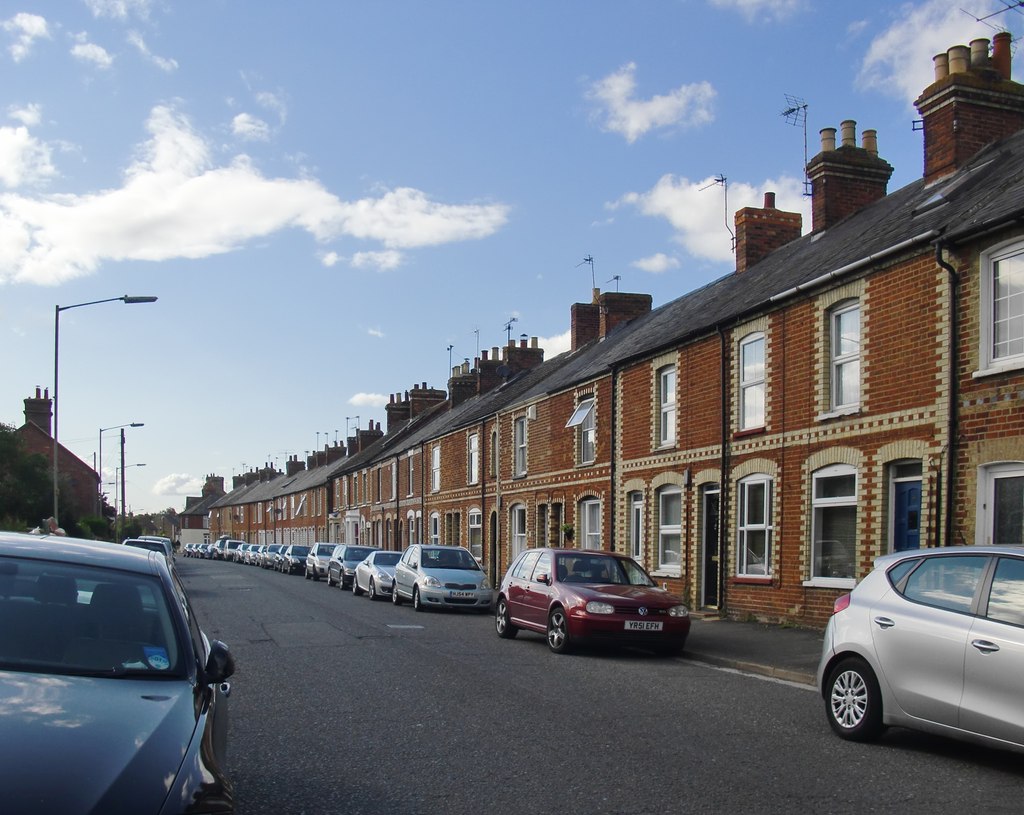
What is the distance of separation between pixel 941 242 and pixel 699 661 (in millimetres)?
6525

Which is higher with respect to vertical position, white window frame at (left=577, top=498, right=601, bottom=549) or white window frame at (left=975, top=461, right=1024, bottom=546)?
white window frame at (left=975, top=461, right=1024, bottom=546)

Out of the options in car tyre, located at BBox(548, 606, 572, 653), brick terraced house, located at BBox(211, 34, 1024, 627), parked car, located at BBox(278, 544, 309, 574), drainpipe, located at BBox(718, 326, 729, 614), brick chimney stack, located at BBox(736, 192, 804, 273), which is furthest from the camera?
parked car, located at BBox(278, 544, 309, 574)

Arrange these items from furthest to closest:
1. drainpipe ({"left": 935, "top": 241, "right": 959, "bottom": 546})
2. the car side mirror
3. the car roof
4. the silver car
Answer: drainpipe ({"left": 935, "top": 241, "right": 959, "bottom": 546}) → the silver car → the car roof → the car side mirror

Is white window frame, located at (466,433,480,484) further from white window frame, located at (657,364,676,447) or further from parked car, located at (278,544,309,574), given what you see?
parked car, located at (278,544,309,574)

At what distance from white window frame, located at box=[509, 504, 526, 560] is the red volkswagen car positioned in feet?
49.0

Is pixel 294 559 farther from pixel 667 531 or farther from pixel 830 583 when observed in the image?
pixel 830 583

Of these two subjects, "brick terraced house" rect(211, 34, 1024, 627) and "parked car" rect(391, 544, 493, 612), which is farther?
"parked car" rect(391, 544, 493, 612)

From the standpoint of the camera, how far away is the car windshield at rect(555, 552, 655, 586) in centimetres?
1526

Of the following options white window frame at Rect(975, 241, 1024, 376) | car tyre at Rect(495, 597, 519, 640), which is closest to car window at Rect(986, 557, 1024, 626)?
white window frame at Rect(975, 241, 1024, 376)

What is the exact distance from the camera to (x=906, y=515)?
14.9 meters

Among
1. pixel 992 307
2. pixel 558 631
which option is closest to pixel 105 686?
pixel 558 631

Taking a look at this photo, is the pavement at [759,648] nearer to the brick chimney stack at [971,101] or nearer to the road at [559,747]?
the road at [559,747]

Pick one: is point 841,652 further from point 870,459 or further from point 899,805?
point 870,459

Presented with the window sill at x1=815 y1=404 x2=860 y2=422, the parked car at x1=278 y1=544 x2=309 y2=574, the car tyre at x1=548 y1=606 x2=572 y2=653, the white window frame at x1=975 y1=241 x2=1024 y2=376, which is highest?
the white window frame at x1=975 y1=241 x2=1024 y2=376
